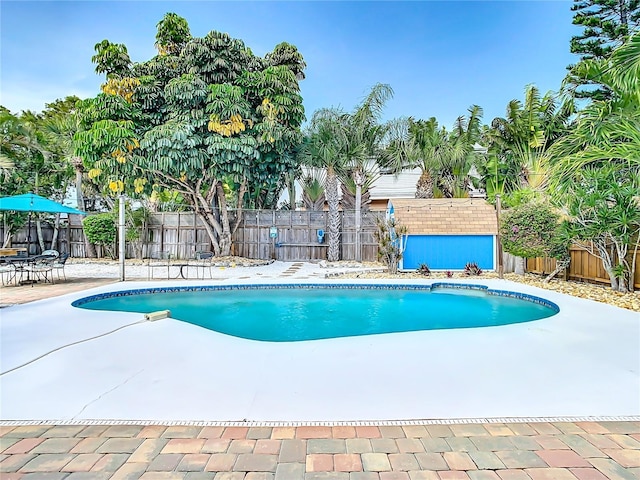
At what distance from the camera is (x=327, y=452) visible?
2.21 metres

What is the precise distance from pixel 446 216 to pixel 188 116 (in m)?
9.45

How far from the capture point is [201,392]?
308 centimetres

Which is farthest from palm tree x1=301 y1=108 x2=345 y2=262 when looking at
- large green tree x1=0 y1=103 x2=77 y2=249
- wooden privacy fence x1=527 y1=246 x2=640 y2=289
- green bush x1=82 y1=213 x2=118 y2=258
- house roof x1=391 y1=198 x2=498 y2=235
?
large green tree x1=0 y1=103 x2=77 y2=249

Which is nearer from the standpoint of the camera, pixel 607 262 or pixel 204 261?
pixel 607 262

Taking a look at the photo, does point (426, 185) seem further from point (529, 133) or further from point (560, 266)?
point (560, 266)

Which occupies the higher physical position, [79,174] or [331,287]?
[79,174]

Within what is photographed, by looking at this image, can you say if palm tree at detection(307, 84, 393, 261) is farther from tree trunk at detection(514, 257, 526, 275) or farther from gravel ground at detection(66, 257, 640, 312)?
tree trunk at detection(514, 257, 526, 275)

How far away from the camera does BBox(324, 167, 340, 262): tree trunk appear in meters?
15.8

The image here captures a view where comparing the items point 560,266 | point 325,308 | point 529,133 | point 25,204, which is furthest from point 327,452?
point 529,133

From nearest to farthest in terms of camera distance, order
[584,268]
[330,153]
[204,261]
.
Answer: [584,268], [330,153], [204,261]

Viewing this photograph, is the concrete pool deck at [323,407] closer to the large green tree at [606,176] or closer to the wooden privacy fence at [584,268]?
the large green tree at [606,176]

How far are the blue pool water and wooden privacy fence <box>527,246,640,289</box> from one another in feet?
7.60

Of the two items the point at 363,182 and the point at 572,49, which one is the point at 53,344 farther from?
the point at 572,49

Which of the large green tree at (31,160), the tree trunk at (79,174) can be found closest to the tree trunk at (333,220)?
the tree trunk at (79,174)
